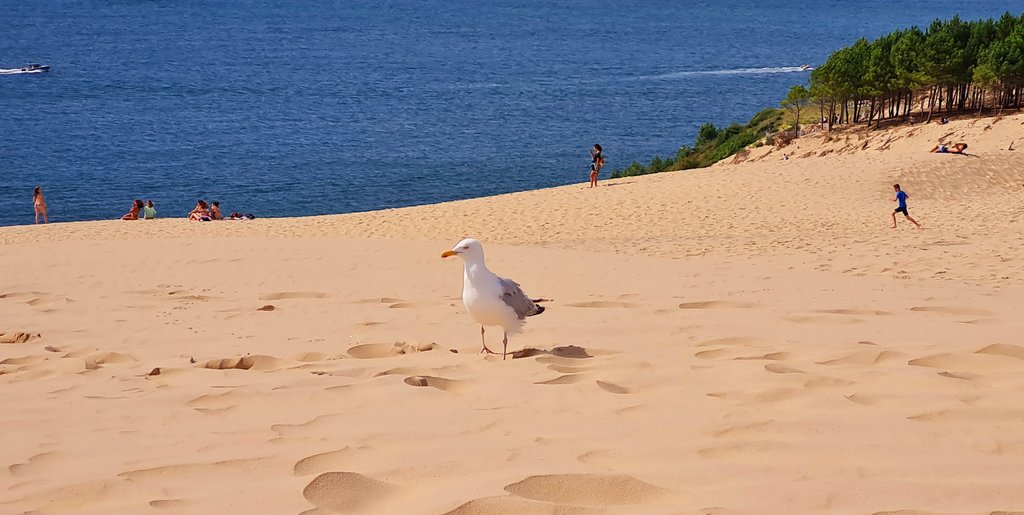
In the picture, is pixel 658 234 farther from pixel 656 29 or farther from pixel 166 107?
pixel 656 29

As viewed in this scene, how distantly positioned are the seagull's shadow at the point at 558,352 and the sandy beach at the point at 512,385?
0.04 metres

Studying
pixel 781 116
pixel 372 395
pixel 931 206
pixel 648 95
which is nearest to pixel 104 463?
pixel 372 395

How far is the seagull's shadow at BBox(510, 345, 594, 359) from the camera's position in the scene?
714cm

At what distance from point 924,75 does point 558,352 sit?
4230cm

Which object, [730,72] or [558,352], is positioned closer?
[558,352]

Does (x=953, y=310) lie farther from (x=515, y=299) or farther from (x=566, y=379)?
(x=566, y=379)

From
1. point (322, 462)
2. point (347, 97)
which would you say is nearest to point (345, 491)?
point (322, 462)

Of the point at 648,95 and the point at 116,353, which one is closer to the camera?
the point at 116,353

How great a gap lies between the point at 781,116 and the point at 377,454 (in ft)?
193

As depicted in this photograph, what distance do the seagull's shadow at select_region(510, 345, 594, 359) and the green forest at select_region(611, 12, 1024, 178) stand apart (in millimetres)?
39790

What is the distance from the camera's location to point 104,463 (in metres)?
4.37

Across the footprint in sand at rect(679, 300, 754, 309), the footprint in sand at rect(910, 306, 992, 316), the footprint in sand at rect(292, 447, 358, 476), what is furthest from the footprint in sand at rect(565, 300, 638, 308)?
the footprint in sand at rect(292, 447, 358, 476)

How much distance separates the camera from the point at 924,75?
1756 inches

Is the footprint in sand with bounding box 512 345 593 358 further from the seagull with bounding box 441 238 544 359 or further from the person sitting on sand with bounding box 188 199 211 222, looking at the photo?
the person sitting on sand with bounding box 188 199 211 222
